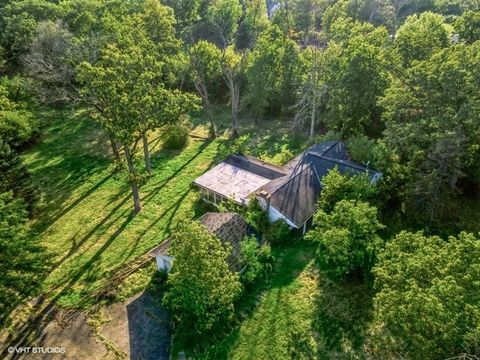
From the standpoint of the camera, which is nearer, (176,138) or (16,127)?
(16,127)

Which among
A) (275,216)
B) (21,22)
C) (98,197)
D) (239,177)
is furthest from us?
(21,22)

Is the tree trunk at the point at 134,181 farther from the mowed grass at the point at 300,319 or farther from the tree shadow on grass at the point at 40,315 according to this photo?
the mowed grass at the point at 300,319

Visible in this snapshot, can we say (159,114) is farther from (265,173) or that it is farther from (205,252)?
(205,252)

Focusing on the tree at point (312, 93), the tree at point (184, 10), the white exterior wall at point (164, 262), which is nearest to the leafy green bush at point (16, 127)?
the white exterior wall at point (164, 262)

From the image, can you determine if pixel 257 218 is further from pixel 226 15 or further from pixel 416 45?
pixel 226 15

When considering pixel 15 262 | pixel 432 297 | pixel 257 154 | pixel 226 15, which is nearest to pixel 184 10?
pixel 226 15

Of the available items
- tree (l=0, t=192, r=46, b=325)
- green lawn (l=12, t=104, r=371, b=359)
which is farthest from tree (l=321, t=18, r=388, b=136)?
tree (l=0, t=192, r=46, b=325)
